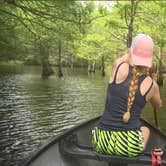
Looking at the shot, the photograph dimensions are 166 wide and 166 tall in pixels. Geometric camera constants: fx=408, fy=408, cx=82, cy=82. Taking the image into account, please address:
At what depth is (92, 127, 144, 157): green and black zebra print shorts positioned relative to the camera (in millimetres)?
5078

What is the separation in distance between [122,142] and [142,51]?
1154 mm

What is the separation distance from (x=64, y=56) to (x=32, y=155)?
71239 millimetres

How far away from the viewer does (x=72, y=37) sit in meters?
14.9

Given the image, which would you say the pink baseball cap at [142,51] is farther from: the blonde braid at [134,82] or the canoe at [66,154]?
the canoe at [66,154]

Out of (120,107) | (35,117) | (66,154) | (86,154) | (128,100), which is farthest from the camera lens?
(35,117)

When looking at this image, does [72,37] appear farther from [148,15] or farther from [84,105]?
[148,15]

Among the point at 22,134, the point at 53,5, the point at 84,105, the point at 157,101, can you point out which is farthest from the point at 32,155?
the point at 84,105

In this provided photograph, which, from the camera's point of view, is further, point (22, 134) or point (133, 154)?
point (22, 134)

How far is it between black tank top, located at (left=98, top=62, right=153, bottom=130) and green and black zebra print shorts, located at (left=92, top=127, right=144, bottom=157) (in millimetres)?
74

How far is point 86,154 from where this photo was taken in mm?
5457

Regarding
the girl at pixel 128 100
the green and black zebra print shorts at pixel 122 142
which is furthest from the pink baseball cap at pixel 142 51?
the green and black zebra print shorts at pixel 122 142

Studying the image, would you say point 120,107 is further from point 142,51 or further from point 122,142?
point 142,51

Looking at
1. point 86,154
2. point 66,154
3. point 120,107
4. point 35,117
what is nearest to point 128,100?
point 120,107

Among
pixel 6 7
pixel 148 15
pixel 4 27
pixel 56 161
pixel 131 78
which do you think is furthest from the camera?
pixel 148 15
